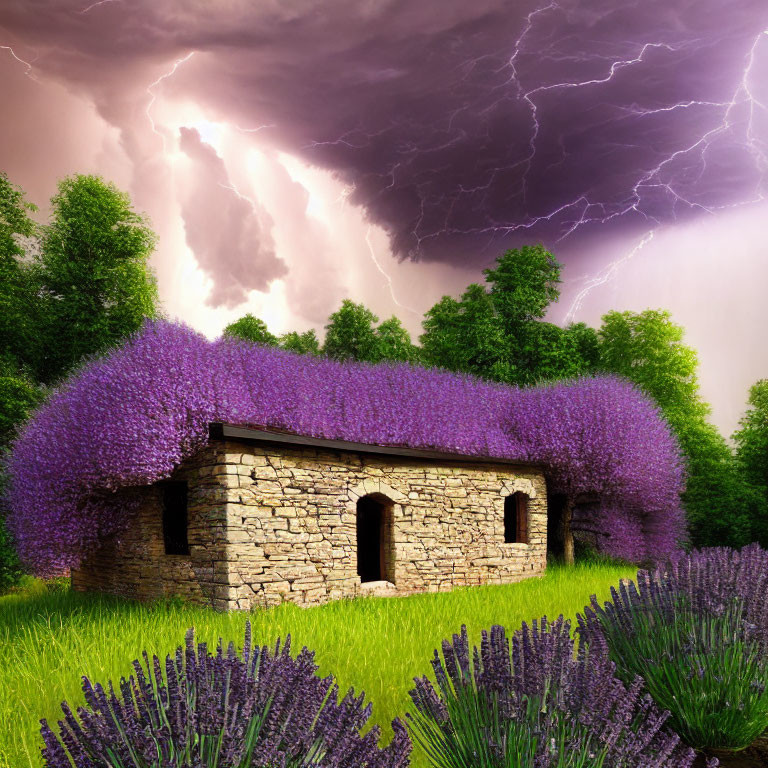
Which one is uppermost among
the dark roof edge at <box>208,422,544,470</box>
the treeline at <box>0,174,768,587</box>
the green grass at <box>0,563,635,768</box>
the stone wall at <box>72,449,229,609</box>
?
the treeline at <box>0,174,768,587</box>

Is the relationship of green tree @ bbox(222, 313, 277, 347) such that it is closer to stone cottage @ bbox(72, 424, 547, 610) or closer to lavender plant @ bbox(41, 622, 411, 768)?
stone cottage @ bbox(72, 424, 547, 610)

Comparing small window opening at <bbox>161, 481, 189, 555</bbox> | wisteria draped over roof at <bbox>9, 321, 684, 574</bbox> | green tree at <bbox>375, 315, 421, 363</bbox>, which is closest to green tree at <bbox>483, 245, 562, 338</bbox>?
green tree at <bbox>375, 315, 421, 363</bbox>

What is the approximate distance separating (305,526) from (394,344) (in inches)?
571

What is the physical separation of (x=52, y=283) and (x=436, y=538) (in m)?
13.5

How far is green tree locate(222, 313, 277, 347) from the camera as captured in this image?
86.8 ft

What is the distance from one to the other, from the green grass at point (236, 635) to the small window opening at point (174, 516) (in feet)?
3.33

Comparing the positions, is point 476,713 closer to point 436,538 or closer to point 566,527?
point 436,538

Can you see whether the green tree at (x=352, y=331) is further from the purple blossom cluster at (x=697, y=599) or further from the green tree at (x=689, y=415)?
the purple blossom cluster at (x=697, y=599)

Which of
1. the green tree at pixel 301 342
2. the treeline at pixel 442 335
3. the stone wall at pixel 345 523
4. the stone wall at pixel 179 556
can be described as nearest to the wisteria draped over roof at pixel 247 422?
the stone wall at pixel 179 556

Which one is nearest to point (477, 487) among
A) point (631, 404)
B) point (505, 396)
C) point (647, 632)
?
point (505, 396)

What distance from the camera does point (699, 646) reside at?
5199 millimetres

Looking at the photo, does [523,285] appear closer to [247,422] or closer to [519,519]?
[519,519]

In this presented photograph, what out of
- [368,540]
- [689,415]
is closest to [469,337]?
[689,415]

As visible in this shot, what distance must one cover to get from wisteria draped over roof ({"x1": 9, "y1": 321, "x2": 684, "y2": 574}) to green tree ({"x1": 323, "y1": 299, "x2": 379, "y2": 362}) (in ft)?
28.1
